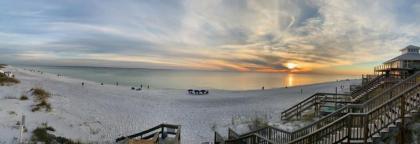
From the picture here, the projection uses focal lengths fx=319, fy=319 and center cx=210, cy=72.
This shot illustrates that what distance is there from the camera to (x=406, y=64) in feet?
80.2

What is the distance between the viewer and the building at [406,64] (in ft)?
77.4

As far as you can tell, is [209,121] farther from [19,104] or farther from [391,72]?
[391,72]

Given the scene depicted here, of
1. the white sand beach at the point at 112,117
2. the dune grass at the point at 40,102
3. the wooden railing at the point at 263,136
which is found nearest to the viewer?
the wooden railing at the point at 263,136

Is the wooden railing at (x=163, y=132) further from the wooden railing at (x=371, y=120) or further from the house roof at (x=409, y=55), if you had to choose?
the house roof at (x=409, y=55)

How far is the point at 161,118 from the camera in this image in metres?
23.7

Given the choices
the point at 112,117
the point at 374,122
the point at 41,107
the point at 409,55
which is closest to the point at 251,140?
the point at 374,122

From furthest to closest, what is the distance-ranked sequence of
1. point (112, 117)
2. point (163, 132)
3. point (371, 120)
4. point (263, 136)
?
point (112, 117) < point (163, 132) < point (263, 136) < point (371, 120)

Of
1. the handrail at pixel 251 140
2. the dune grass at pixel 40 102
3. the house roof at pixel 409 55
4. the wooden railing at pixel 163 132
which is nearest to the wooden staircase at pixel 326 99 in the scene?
the house roof at pixel 409 55

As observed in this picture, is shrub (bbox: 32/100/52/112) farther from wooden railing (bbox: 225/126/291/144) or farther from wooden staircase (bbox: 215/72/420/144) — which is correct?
wooden staircase (bbox: 215/72/420/144)

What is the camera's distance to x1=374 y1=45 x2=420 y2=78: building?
77.4ft

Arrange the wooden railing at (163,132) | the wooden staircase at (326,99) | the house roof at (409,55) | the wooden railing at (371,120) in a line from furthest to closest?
1. the house roof at (409,55)
2. the wooden staircase at (326,99)
3. the wooden railing at (163,132)
4. the wooden railing at (371,120)

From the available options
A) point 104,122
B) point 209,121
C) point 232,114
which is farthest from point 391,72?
point 104,122

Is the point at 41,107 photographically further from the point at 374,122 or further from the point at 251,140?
the point at 374,122

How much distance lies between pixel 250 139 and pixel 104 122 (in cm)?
1141
